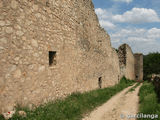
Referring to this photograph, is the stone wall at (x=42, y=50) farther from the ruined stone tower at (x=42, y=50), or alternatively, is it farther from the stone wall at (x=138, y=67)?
the stone wall at (x=138, y=67)

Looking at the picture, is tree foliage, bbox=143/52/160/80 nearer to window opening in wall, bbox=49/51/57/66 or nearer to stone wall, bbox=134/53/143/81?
stone wall, bbox=134/53/143/81

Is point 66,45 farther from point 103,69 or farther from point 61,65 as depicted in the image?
point 103,69

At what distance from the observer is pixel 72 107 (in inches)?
198

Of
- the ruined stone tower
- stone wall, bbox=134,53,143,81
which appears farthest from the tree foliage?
the ruined stone tower

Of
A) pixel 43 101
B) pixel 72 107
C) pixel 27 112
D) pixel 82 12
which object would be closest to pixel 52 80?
pixel 43 101

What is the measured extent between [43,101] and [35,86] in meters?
0.63

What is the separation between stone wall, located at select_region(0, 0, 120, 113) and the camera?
3.65 meters

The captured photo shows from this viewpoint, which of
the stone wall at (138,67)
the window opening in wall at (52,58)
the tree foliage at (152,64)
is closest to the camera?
the window opening in wall at (52,58)

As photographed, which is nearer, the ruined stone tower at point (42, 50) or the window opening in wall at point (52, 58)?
the ruined stone tower at point (42, 50)

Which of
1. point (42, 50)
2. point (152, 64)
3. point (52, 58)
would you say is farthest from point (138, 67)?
point (42, 50)

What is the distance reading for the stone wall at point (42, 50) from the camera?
3.65m

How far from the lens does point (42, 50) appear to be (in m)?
4.82

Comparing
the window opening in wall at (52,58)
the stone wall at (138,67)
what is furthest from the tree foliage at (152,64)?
the window opening in wall at (52,58)

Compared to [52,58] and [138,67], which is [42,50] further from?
[138,67]
